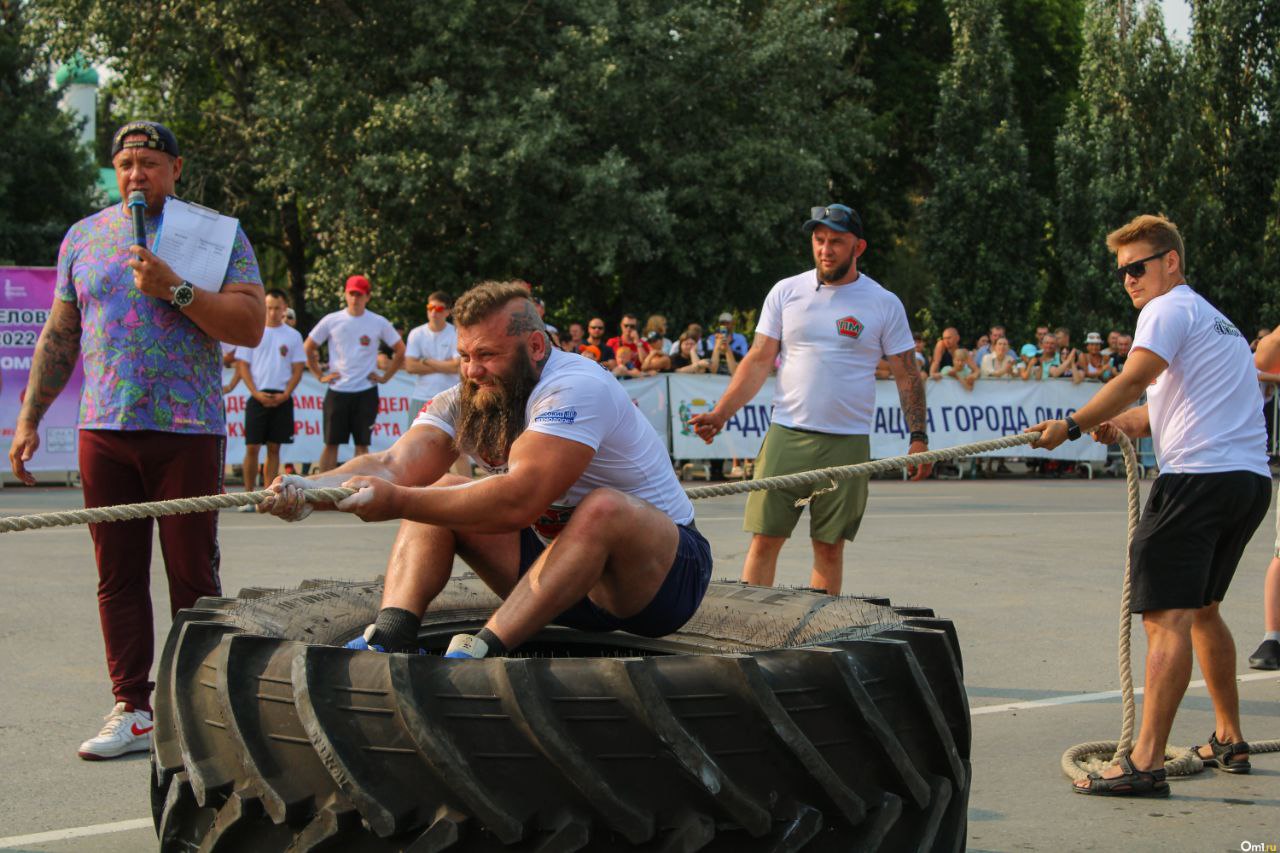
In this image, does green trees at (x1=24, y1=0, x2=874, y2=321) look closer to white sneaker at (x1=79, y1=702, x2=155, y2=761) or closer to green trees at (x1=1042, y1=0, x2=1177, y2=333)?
green trees at (x1=1042, y1=0, x2=1177, y2=333)

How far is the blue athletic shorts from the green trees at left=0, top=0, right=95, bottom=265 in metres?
25.9

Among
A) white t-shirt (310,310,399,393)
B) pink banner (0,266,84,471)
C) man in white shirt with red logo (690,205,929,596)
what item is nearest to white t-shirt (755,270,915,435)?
man in white shirt with red logo (690,205,929,596)

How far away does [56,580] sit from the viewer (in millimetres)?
8531

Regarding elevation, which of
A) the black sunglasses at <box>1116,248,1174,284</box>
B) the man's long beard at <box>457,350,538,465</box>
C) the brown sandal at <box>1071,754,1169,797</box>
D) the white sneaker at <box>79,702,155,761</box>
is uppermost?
the black sunglasses at <box>1116,248,1174,284</box>

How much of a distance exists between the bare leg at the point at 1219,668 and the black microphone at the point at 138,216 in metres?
3.77

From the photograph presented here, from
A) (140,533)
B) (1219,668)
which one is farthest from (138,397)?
(1219,668)

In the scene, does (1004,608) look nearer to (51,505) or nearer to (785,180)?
(51,505)

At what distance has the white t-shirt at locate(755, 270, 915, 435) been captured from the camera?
649 cm

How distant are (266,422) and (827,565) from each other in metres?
8.44

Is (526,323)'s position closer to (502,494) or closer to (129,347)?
(502,494)

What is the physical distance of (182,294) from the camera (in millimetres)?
4789

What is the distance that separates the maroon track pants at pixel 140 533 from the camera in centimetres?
492

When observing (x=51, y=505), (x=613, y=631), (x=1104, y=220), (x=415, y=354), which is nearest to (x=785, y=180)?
(x=1104, y=220)

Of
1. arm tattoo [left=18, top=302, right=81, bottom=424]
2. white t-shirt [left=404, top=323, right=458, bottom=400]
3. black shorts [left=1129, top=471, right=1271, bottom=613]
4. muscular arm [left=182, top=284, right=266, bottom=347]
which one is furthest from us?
white t-shirt [left=404, top=323, right=458, bottom=400]
